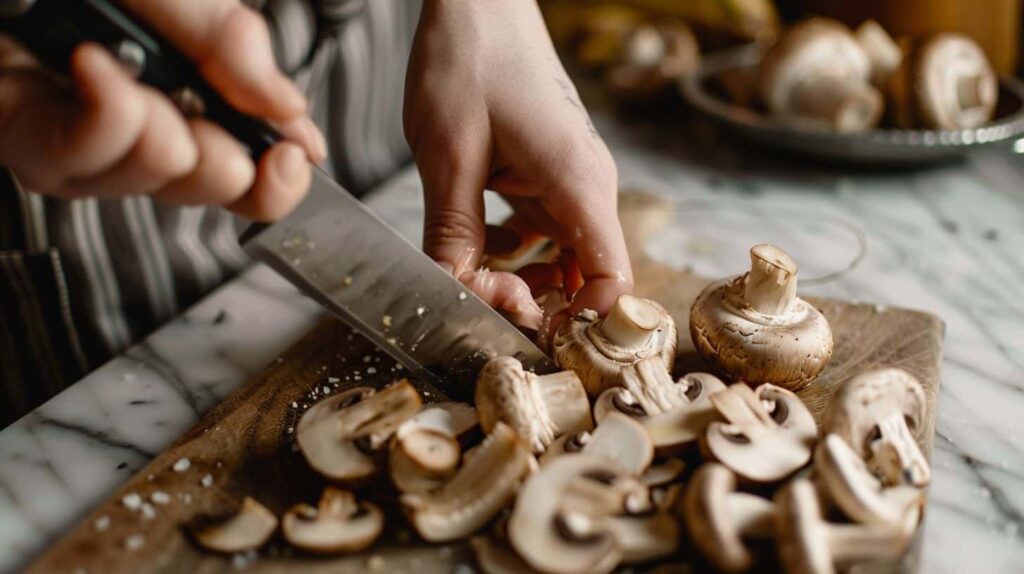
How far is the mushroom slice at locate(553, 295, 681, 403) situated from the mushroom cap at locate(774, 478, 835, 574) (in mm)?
250

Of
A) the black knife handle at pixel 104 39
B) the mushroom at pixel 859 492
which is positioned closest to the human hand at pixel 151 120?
the black knife handle at pixel 104 39

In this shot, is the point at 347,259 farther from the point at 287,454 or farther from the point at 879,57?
the point at 879,57

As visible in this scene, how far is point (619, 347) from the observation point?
3.80ft

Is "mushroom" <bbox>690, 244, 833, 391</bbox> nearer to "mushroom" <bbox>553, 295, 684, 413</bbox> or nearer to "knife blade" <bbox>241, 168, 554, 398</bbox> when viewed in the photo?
"mushroom" <bbox>553, 295, 684, 413</bbox>

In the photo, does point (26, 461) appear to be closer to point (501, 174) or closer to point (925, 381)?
point (501, 174)

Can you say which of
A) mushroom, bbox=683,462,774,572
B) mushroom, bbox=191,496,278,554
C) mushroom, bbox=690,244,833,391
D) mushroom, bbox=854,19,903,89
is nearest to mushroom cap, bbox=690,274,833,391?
mushroom, bbox=690,244,833,391

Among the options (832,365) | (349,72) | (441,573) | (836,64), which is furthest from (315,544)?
(836,64)

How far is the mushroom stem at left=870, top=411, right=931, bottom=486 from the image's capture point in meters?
0.97

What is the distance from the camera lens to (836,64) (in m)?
1.95

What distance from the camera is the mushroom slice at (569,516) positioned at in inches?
35.1

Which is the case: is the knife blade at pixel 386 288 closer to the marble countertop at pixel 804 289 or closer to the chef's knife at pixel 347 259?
the chef's knife at pixel 347 259

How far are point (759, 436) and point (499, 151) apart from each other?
545 millimetres

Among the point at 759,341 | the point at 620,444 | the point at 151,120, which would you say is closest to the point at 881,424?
the point at 759,341

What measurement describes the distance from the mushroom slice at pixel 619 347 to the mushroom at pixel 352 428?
0.22m
